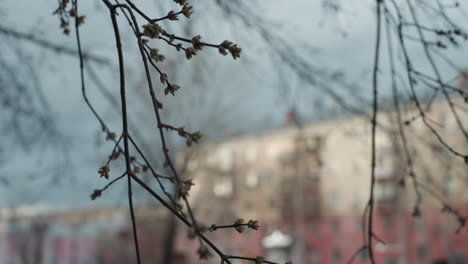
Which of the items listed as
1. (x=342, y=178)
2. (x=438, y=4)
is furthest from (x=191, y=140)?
(x=342, y=178)

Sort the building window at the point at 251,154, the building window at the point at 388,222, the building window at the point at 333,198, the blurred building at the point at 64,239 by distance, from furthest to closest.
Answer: the building window at the point at 251,154 → the building window at the point at 333,198 → the building window at the point at 388,222 → the blurred building at the point at 64,239

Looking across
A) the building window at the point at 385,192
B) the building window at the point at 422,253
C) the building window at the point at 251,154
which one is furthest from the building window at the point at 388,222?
the building window at the point at 251,154

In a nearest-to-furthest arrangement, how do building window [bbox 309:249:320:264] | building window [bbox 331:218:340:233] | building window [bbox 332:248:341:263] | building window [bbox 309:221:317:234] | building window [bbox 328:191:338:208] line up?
building window [bbox 328:191:338:208], building window [bbox 331:218:340:233], building window [bbox 332:248:341:263], building window [bbox 309:221:317:234], building window [bbox 309:249:320:264]

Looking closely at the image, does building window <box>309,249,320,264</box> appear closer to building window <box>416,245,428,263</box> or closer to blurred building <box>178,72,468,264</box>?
blurred building <box>178,72,468,264</box>

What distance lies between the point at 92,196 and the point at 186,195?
0.23 meters

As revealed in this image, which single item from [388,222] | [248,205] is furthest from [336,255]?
[248,205]

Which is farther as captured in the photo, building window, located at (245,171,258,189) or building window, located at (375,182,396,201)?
building window, located at (245,171,258,189)

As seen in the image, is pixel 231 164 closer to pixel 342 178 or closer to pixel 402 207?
pixel 342 178

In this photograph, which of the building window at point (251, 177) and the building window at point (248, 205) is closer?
the building window at point (248, 205)

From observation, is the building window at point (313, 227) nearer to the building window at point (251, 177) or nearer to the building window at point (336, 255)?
the building window at point (336, 255)

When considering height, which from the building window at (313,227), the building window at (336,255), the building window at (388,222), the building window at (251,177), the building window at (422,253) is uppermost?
the building window at (251,177)

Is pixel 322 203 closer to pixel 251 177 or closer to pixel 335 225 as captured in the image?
pixel 335 225

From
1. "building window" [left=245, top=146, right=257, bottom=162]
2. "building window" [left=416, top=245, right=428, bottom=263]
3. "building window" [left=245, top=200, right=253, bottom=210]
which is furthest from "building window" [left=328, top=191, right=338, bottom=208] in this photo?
"building window" [left=416, top=245, right=428, bottom=263]

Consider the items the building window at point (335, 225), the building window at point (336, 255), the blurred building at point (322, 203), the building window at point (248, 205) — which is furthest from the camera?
the building window at point (336, 255)
